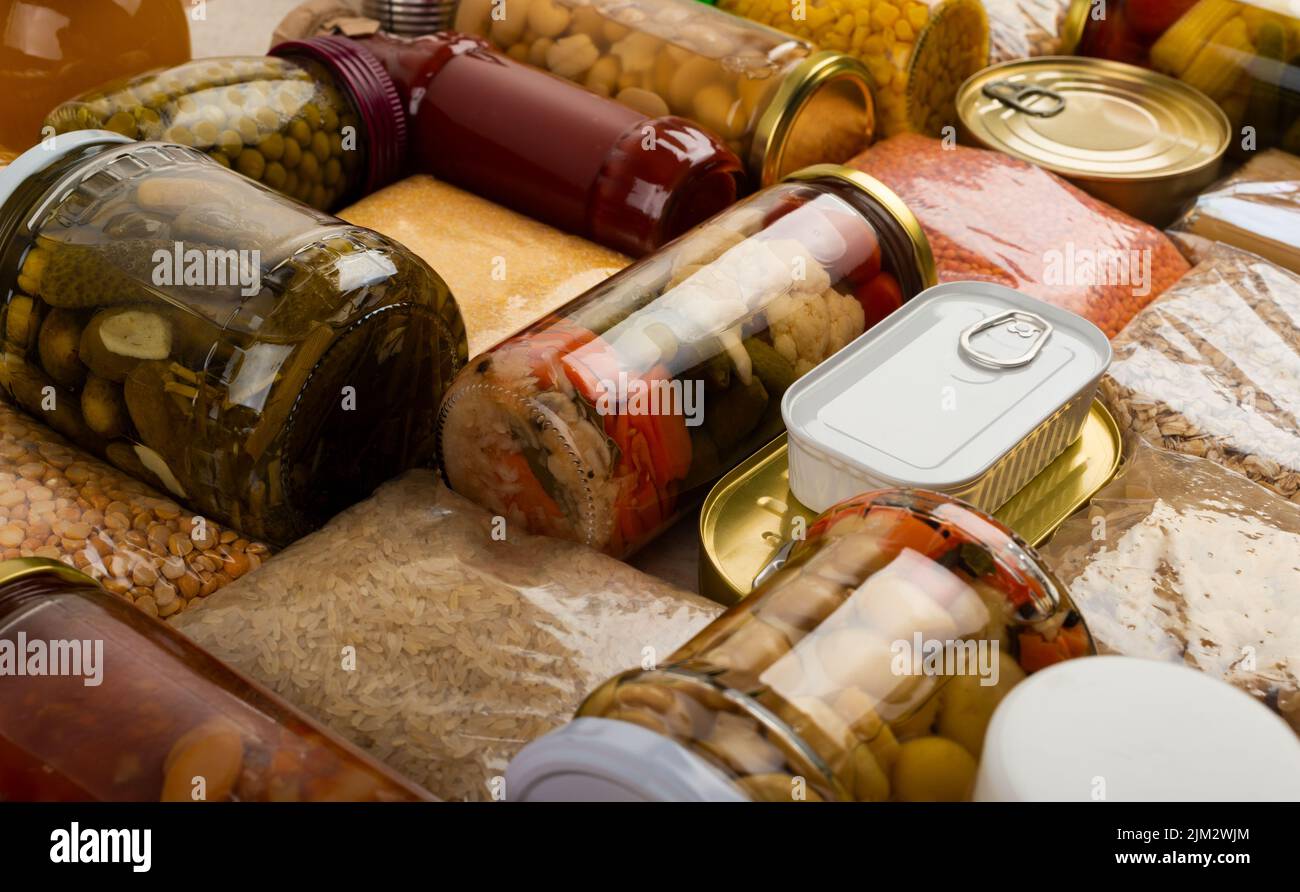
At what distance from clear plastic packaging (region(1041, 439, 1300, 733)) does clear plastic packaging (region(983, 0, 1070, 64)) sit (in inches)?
37.1

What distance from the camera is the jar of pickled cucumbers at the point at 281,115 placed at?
1370mm

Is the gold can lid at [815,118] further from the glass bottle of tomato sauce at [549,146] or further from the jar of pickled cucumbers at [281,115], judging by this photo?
the jar of pickled cucumbers at [281,115]

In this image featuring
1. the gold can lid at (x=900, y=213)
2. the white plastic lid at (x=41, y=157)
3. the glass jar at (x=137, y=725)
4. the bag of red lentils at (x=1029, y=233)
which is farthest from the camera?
the bag of red lentils at (x=1029, y=233)

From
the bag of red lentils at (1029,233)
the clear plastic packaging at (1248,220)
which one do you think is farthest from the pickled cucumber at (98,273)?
the clear plastic packaging at (1248,220)

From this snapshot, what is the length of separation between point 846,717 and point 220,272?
2.10 ft

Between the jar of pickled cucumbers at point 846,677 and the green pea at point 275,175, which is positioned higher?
the jar of pickled cucumbers at point 846,677

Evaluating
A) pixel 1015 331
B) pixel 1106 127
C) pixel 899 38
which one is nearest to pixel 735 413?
pixel 1015 331

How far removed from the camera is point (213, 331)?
1.03 meters

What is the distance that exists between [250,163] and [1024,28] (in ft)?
3.75

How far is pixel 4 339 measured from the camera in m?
1.14

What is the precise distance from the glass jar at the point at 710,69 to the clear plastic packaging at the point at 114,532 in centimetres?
80

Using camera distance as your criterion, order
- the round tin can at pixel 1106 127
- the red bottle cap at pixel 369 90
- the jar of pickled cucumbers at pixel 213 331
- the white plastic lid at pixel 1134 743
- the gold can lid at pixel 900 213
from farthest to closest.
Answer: the round tin can at pixel 1106 127 < the red bottle cap at pixel 369 90 < the gold can lid at pixel 900 213 < the jar of pickled cucumbers at pixel 213 331 < the white plastic lid at pixel 1134 743

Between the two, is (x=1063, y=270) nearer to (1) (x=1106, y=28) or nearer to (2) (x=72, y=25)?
(1) (x=1106, y=28)

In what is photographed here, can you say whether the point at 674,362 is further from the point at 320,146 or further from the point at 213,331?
the point at 320,146
